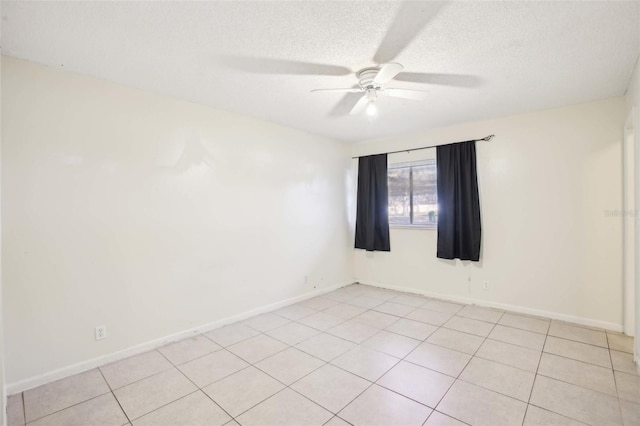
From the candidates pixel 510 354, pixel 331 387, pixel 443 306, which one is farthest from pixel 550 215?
pixel 331 387

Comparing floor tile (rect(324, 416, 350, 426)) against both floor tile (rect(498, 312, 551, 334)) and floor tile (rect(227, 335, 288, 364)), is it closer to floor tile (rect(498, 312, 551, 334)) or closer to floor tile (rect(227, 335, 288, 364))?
floor tile (rect(227, 335, 288, 364))

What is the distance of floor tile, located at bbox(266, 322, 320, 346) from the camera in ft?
10.1

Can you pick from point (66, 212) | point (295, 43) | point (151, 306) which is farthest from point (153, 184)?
point (295, 43)

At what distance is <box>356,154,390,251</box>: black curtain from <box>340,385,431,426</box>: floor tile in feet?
9.57

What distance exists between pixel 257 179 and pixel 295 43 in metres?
1.99

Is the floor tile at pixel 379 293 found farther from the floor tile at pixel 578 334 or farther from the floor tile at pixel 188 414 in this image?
the floor tile at pixel 188 414

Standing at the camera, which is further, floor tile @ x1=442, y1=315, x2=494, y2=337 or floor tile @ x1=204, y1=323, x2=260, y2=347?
floor tile @ x1=442, y1=315, x2=494, y2=337

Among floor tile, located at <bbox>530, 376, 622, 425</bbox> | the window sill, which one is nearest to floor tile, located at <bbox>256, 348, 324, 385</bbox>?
floor tile, located at <bbox>530, 376, 622, 425</bbox>

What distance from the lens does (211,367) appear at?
2.55 m

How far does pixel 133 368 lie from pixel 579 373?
3.58 m

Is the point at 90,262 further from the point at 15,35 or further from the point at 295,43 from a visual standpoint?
the point at 295,43

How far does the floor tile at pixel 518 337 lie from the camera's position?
→ 2889mm

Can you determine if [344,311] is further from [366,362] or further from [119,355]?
[119,355]

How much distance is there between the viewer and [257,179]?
3818mm
